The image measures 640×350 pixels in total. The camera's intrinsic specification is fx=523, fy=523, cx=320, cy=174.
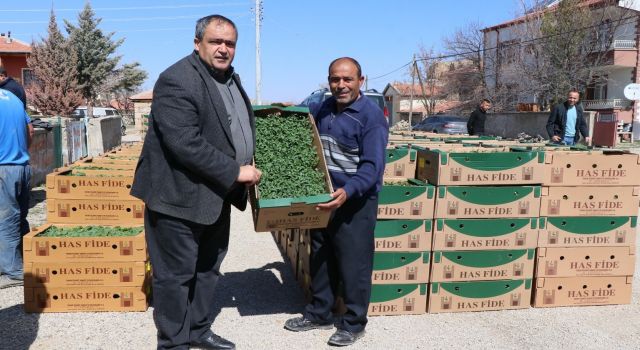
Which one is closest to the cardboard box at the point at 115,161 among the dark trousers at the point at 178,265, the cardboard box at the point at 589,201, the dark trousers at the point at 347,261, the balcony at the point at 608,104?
the dark trousers at the point at 178,265

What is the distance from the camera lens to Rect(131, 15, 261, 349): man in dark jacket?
2.92 meters

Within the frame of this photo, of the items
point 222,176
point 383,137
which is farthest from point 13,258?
point 383,137

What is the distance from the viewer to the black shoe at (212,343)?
3680 mm

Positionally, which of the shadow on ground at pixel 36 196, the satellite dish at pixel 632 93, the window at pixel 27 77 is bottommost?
the shadow on ground at pixel 36 196

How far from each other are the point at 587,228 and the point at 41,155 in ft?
32.6

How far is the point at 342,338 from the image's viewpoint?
12.5 ft

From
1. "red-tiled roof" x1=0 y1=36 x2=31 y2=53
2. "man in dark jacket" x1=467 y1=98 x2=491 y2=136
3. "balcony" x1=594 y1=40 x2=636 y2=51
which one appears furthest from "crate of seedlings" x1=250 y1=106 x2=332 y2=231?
"red-tiled roof" x1=0 y1=36 x2=31 y2=53

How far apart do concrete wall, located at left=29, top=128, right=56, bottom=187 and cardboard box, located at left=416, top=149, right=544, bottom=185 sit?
8241mm

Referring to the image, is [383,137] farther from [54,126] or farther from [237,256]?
[54,126]

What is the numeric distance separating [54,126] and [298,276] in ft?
28.1

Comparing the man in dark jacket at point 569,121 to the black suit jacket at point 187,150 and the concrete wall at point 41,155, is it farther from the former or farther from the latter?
the concrete wall at point 41,155

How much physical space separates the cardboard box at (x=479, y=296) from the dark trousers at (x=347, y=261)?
0.90 metres

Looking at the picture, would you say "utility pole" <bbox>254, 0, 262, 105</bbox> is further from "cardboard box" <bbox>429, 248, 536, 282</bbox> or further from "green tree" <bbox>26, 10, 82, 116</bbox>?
"cardboard box" <bbox>429, 248, 536, 282</bbox>

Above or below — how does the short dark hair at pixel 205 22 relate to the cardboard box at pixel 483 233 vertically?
above
